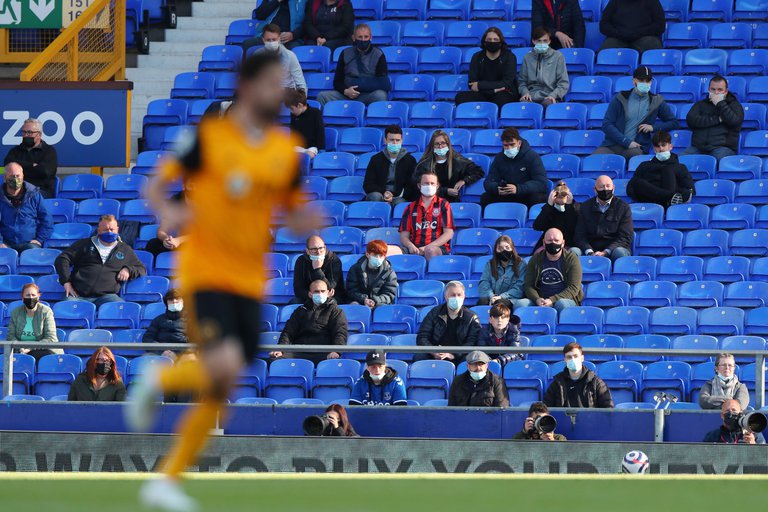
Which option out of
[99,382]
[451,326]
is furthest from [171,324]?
[451,326]

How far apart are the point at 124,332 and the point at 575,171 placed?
5.07 m

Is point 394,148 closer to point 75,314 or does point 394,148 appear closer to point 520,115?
point 520,115

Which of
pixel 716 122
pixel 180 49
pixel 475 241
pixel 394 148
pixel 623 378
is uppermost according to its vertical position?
pixel 180 49

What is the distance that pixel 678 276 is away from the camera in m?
13.7

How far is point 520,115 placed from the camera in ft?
52.6

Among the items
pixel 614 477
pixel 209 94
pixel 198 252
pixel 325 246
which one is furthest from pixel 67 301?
pixel 198 252

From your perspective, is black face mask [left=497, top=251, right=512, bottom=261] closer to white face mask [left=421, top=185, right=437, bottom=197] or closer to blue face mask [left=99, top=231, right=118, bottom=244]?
white face mask [left=421, top=185, right=437, bottom=197]

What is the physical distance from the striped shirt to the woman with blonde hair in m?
0.56

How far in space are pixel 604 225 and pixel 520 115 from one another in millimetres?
2494

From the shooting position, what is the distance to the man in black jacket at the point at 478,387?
11.8 meters

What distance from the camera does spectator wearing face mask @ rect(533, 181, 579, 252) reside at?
14016 mm

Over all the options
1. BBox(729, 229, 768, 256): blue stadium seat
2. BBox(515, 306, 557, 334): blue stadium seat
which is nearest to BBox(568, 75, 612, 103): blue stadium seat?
BBox(729, 229, 768, 256): blue stadium seat
